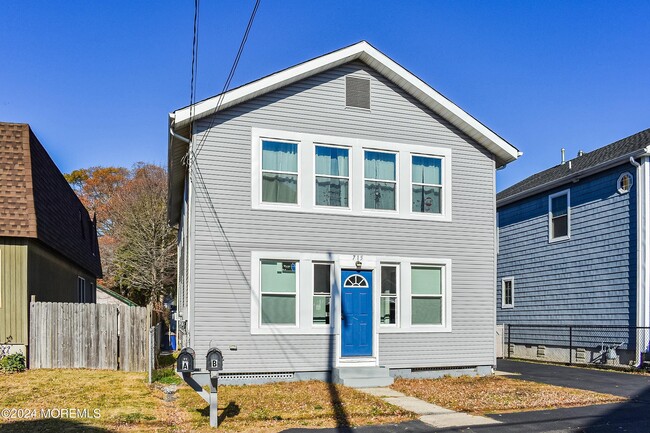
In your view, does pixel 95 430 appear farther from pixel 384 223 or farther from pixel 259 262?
pixel 384 223

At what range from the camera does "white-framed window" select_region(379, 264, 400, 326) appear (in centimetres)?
1472

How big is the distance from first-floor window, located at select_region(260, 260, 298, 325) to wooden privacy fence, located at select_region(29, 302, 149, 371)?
3.03 metres

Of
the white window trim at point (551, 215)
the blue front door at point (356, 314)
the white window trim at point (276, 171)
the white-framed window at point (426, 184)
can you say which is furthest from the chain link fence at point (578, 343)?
the white window trim at point (276, 171)

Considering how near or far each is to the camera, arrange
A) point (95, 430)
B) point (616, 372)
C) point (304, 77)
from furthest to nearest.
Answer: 1. point (616, 372)
2. point (304, 77)
3. point (95, 430)

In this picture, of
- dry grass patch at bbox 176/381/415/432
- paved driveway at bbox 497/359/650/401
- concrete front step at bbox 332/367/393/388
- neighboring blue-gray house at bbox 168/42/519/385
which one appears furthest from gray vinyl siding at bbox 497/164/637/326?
dry grass patch at bbox 176/381/415/432

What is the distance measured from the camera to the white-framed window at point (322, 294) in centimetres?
1413

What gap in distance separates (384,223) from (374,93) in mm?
3199

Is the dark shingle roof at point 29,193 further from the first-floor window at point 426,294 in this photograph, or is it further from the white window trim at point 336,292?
the first-floor window at point 426,294

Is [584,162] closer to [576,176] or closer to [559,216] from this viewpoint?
[576,176]

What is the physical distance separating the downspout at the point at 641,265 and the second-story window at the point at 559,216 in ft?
11.1

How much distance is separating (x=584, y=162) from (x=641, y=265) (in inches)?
198

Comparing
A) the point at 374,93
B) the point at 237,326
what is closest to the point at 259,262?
the point at 237,326

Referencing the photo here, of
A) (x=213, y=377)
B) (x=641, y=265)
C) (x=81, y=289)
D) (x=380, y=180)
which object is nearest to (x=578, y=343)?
(x=641, y=265)

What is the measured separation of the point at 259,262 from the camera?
13.7 metres
